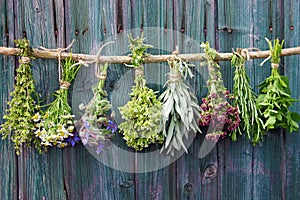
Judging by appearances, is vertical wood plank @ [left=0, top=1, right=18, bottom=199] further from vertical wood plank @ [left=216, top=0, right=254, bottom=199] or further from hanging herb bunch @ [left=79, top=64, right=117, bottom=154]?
vertical wood plank @ [left=216, top=0, right=254, bottom=199]

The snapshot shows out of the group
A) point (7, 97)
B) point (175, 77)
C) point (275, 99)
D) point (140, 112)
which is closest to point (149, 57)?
point (175, 77)

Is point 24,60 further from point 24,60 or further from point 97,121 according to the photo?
point 97,121

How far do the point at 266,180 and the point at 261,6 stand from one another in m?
0.89

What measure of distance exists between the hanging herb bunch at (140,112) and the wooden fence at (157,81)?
0.19m

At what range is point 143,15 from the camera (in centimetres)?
191

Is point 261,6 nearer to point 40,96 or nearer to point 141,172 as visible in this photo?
point 141,172

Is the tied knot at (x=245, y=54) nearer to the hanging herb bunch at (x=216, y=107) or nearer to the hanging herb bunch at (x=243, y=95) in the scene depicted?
the hanging herb bunch at (x=243, y=95)

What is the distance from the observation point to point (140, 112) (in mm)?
1683

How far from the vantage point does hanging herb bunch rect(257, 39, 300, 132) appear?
67.6 inches

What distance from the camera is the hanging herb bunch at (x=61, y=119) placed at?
5.53 feet

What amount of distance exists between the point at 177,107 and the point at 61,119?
0.52 meters

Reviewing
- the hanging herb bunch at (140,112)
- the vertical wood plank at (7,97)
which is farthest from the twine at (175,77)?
the vertical wood plank at (7,97)

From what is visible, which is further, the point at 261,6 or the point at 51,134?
the point at 261,6

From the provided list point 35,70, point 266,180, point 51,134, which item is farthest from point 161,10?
point 266,180
